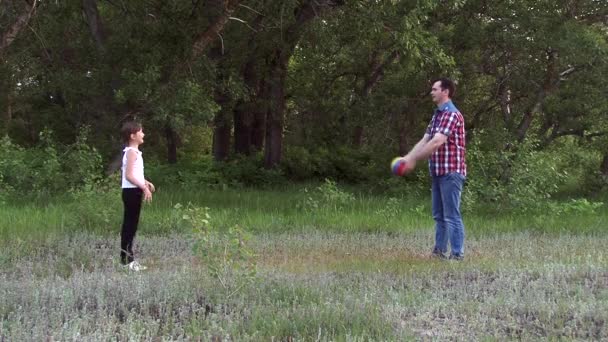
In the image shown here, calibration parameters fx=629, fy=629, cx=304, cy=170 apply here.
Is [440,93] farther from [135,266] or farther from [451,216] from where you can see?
[135,266]

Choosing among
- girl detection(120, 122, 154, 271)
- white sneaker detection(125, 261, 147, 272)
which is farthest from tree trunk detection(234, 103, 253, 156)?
white sneaker detection(125, 261, 147, 272)

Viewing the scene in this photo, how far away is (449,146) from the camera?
7.00 m

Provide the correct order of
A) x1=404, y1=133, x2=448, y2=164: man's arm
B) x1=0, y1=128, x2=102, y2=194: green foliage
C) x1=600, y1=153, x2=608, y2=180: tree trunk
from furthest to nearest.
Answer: x1=600, y1=153, x2=608, y2=180: tree trunk < x1=0, y1=128, x2=102, y2=194: green foliage < x1=404, y1=133, x2=448, y2=164: man's arm

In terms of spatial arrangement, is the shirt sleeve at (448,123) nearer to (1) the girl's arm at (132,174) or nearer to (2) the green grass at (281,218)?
(2) the green grass at (281,218)

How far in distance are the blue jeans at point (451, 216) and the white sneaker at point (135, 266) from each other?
3.25 metres

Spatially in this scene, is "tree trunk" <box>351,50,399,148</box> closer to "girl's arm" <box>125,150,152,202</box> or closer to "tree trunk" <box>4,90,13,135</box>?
"girl's arm" <box>125,150,152,202</box>

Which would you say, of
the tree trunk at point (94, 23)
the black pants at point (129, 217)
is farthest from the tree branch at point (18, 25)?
the tree trunk at point (94, 23)

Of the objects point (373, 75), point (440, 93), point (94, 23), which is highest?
point (94, 23)

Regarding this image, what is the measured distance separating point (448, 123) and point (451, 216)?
102 cm

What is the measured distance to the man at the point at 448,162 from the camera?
6.89m

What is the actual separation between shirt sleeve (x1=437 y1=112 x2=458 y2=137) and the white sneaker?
3437mm

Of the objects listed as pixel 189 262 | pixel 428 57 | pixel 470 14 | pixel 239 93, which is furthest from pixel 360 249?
pixel 470 14

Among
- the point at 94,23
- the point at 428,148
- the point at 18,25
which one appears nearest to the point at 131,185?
the point at 428,148

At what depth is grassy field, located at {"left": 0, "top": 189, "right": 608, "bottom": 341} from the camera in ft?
13.8
